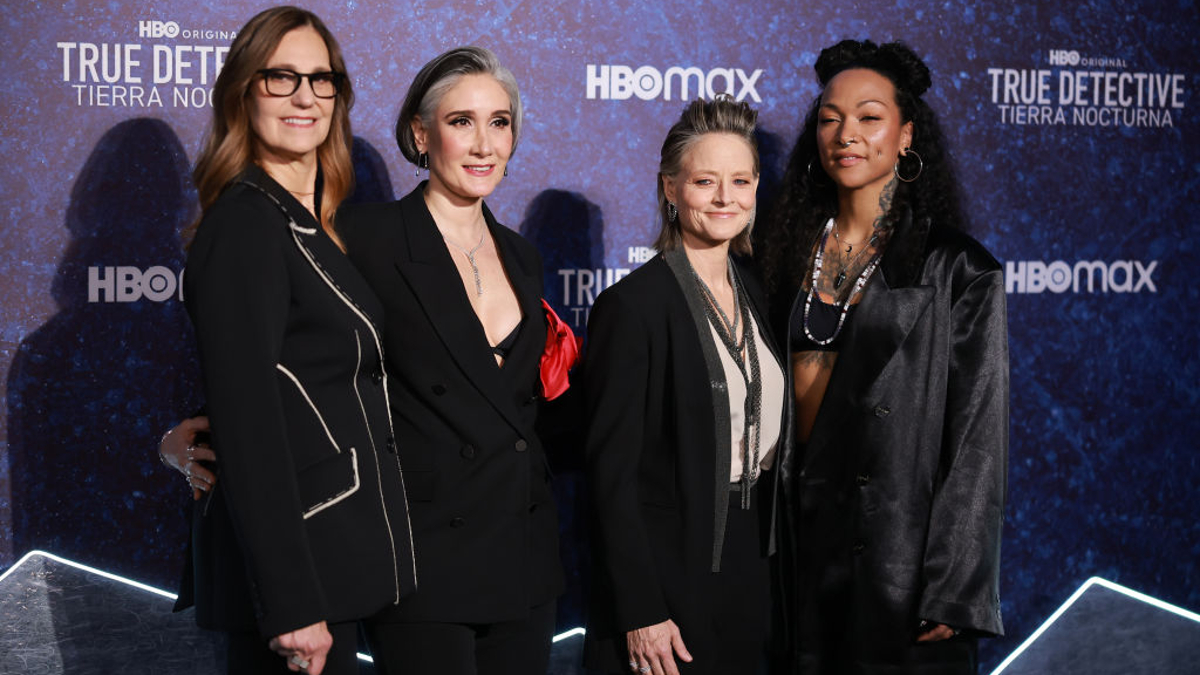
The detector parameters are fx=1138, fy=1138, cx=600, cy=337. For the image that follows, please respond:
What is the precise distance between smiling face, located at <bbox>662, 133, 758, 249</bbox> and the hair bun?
1.32 feet

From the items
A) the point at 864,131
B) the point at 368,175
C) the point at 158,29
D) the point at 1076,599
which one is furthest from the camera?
the point at 1076,599

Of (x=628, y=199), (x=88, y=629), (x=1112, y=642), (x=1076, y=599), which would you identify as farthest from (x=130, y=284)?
(x=1112, y=642)

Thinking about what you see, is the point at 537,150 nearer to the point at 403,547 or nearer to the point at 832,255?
the point at 832,255

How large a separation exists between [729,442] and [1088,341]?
5.69 ft

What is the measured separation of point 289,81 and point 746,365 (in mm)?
1133

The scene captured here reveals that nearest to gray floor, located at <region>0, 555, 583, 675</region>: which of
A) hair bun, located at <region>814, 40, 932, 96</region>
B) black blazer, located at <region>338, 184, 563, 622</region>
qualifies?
black blazer, located at <region>338, 184, 563, 622</region>

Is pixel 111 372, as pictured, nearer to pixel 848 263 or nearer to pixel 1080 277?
pixel 848 263

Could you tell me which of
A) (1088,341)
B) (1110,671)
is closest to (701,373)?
(1088,341)

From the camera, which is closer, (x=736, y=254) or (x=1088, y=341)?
(x=736, y=254)

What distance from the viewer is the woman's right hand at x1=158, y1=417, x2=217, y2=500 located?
6.80ft

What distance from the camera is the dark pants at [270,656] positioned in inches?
75.9

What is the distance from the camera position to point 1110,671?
3684mm

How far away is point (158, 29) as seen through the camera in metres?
2.96

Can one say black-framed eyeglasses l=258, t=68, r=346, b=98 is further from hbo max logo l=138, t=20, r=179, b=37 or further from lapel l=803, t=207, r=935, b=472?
lapel l=803, t=207, r=935, b=472
